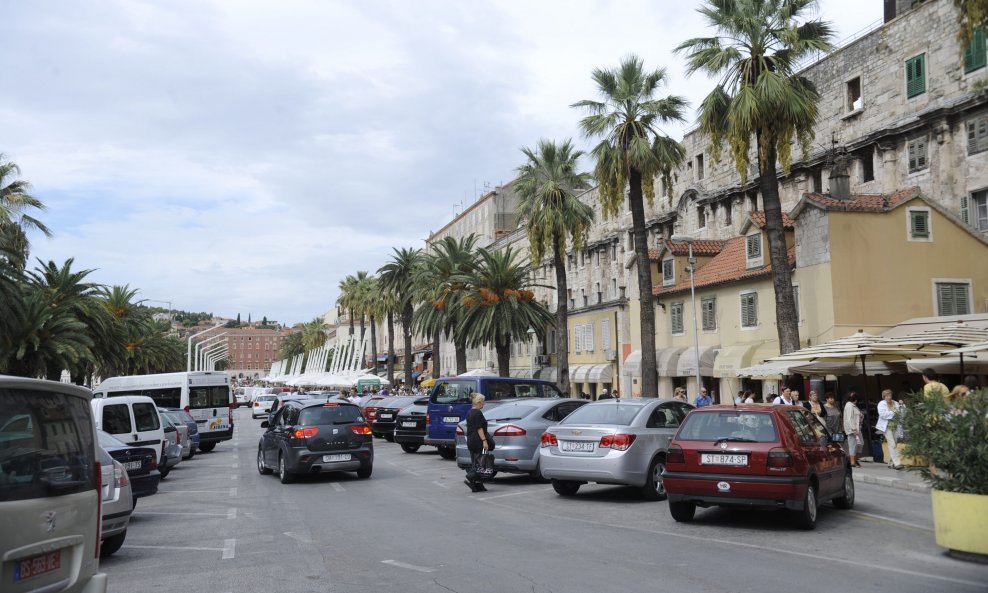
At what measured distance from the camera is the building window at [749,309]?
112 feet

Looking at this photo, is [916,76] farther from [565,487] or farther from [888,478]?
[565,487]

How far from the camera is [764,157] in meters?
24.8

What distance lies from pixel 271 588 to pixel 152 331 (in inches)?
2609

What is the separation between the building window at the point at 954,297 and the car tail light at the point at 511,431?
68.7 feet

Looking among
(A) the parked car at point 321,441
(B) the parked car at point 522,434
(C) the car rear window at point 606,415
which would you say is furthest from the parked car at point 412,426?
(C) the car rear window at point 606,415

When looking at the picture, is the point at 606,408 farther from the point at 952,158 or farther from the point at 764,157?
the point at 952,158

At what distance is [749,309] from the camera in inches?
1362

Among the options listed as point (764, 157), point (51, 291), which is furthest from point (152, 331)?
point (764, 157)

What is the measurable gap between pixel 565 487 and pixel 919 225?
862 inches

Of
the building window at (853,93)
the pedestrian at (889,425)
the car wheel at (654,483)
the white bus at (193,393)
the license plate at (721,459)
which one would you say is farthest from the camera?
the building window at (853,93)

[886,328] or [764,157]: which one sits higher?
[764,157]

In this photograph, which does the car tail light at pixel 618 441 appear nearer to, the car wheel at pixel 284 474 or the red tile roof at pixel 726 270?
the car wheel at pixel 284 474

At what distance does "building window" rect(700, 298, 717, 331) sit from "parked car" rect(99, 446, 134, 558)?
30585 millimetres

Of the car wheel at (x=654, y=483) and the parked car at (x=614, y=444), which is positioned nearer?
the parked car at (x=614, y=444)
